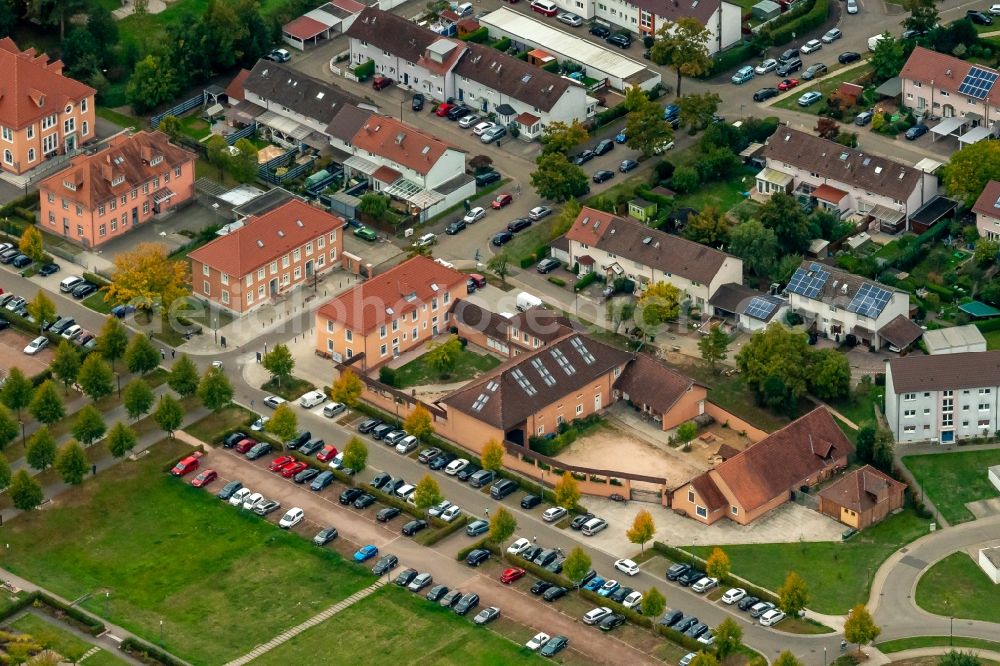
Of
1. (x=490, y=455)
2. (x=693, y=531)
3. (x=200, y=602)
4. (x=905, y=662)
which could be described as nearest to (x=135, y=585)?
(x=200, y=602)

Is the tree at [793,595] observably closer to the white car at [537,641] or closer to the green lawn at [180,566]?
the white car at [537,641]

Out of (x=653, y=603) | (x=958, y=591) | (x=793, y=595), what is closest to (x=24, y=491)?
(x=653, y=603)

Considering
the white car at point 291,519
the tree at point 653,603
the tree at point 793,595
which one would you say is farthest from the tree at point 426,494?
the tree at point 793,595

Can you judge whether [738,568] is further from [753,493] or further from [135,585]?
[135,585]

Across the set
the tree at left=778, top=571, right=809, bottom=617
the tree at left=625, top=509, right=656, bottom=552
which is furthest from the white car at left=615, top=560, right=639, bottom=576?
the tree at left=778, top=571, right=809, bottom=617

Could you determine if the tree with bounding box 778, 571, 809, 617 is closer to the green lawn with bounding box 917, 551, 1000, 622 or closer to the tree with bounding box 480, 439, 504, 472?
the green lawn with bounding box 917, 551, 1000, 622

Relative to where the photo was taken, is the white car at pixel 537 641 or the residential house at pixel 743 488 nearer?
the white car at pixel 537 641
